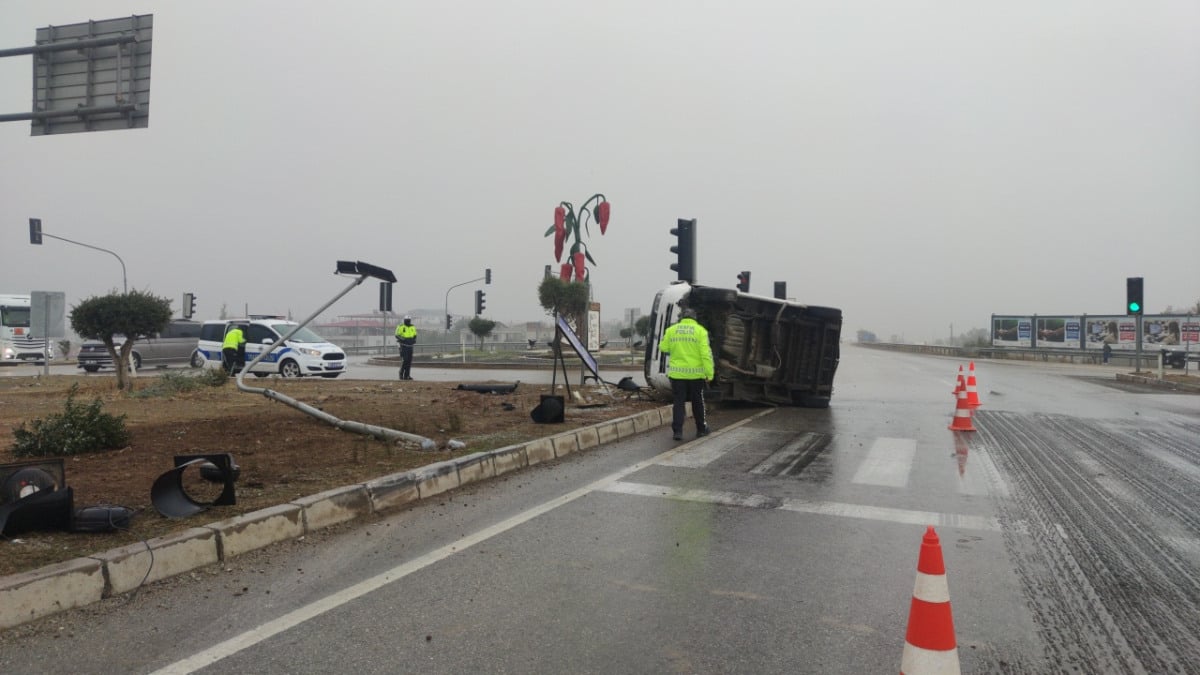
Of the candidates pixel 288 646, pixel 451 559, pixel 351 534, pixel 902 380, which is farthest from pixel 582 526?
pixel 902 380

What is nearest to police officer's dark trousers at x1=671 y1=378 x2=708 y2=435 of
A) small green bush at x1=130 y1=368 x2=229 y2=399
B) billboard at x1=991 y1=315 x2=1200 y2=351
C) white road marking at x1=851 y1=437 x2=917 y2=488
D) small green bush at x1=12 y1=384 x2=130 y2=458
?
white road marking at x1=851 y1=437 x2=917 y2=488

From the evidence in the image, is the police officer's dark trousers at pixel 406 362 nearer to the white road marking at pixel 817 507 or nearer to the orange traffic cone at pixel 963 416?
the orange traffic cone at pixel 963 416

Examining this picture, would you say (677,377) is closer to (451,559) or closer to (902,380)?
(451,559)

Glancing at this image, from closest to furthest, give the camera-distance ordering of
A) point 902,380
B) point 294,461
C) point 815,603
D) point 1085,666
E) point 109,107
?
point 1085,666
point 815,603
point 294,461
point 109,107
point 902,380

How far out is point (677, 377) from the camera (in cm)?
924

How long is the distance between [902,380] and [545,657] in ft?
68.0

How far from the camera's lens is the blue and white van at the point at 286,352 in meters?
19.8

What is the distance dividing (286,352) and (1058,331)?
44973 millimetres

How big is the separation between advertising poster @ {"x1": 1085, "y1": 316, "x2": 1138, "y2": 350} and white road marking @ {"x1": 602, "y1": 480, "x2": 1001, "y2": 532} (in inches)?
1748

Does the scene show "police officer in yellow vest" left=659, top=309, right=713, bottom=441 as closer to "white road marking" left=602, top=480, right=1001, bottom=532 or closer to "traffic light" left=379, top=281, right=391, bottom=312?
"white road marking" left=602, top=480, right=1001, bottom=532

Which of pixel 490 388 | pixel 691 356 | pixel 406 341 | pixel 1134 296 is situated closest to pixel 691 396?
pixel 691 356

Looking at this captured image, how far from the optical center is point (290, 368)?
65.7 feet

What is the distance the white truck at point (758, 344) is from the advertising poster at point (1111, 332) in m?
37.3

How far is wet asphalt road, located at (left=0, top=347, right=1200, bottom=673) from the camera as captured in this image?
120 inches
